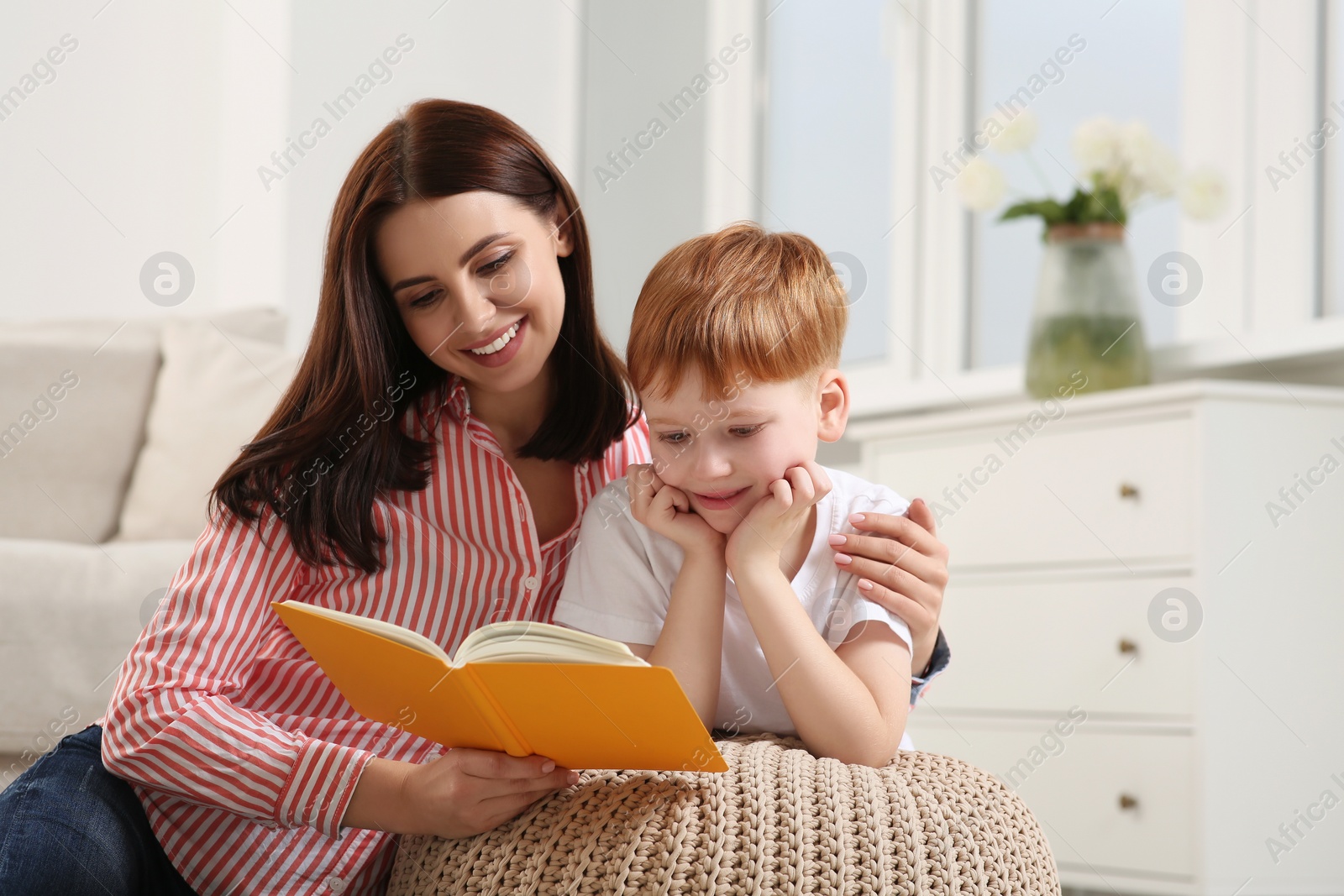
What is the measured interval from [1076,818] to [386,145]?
147 cm

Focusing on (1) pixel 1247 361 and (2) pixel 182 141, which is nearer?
(1) pixel 1247 361

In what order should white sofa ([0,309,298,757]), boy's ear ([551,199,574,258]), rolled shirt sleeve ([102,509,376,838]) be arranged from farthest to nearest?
1. white sofa ([0,309,298,757])
2. boy's ear ([551,199,574,258])
3. rolled shirt sleeve ([102,509,376,838])

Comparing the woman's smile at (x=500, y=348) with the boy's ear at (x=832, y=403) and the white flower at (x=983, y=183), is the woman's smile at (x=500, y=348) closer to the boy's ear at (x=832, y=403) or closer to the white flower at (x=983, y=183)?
the boy's ear at (x=832, y=403)

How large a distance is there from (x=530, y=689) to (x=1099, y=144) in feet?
5.86

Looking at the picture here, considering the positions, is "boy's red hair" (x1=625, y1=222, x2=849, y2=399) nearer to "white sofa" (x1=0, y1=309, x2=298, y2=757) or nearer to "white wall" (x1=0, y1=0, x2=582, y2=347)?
"white sofa" (x1=0, y1=309, x2=298, y2=757)

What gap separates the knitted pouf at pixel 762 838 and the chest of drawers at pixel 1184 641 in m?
Result: 0.95

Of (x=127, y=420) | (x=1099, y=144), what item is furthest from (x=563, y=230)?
(x=1099, y=144)

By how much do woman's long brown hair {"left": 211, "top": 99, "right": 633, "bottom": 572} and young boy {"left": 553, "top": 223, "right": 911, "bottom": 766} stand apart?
192 mm

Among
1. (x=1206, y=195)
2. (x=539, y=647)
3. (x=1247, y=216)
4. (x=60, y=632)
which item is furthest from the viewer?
(x=1247, y=216)

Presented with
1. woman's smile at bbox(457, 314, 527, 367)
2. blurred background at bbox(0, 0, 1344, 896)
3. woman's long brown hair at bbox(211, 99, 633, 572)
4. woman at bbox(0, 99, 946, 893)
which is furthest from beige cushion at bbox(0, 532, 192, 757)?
woman's smile at bbox(457, 314, 527, 367)

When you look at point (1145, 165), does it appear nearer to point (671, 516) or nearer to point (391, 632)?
point (671, 516)

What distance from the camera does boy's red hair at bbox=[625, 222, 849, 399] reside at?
1.06 meters

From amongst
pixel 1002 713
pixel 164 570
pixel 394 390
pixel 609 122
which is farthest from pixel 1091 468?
pixel 609 122

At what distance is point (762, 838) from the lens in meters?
0.85
